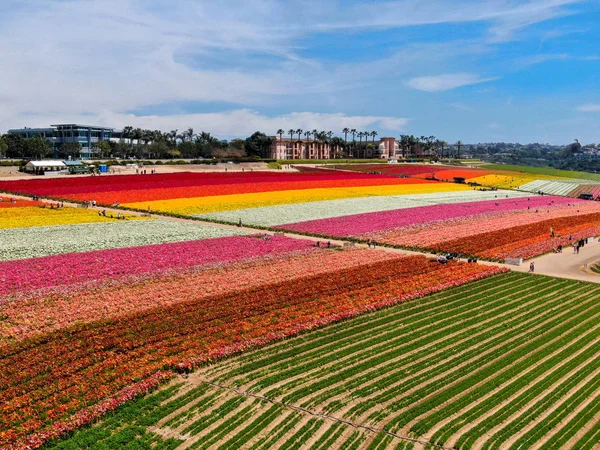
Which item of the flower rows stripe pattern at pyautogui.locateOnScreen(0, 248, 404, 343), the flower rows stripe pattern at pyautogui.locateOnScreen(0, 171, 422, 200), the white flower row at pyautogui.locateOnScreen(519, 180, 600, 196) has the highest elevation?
the flower rows stripe pattern at pyautogui.locateOnScreen(0, 171, 422, 200)

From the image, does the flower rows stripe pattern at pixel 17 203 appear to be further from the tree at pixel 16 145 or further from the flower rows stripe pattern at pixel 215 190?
the tree at pixel 16 145

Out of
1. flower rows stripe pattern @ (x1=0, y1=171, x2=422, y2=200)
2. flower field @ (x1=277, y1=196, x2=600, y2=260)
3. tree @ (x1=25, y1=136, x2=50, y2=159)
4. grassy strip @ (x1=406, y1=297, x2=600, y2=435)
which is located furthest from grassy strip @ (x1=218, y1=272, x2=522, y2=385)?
tree @ (x1=25, y1=136, x2=50, y2=159)

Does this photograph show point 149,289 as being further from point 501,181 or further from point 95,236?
point 501,181

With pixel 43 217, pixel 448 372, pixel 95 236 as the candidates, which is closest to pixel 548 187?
pixel 95 236

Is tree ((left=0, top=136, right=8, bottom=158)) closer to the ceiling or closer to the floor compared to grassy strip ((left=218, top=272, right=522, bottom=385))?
closer to the ceiling

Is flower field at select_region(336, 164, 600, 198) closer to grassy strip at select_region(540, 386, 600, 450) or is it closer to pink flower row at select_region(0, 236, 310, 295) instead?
pink flower row at select_region(0, 236, 310, 295)

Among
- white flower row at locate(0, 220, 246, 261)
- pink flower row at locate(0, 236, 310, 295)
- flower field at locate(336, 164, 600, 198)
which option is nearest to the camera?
pink flower row at locate(0, 236, 310, 295)

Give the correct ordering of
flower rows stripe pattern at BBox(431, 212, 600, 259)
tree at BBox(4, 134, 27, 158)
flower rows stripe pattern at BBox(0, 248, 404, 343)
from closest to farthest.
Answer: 1. flower rows stripe pattern at BBox(0, 248, 404, 343)
2. flower rows stripe pattern at BBox(431, 212, 600, 259)
3. tree at BBox(4, 134, 27, 158)
